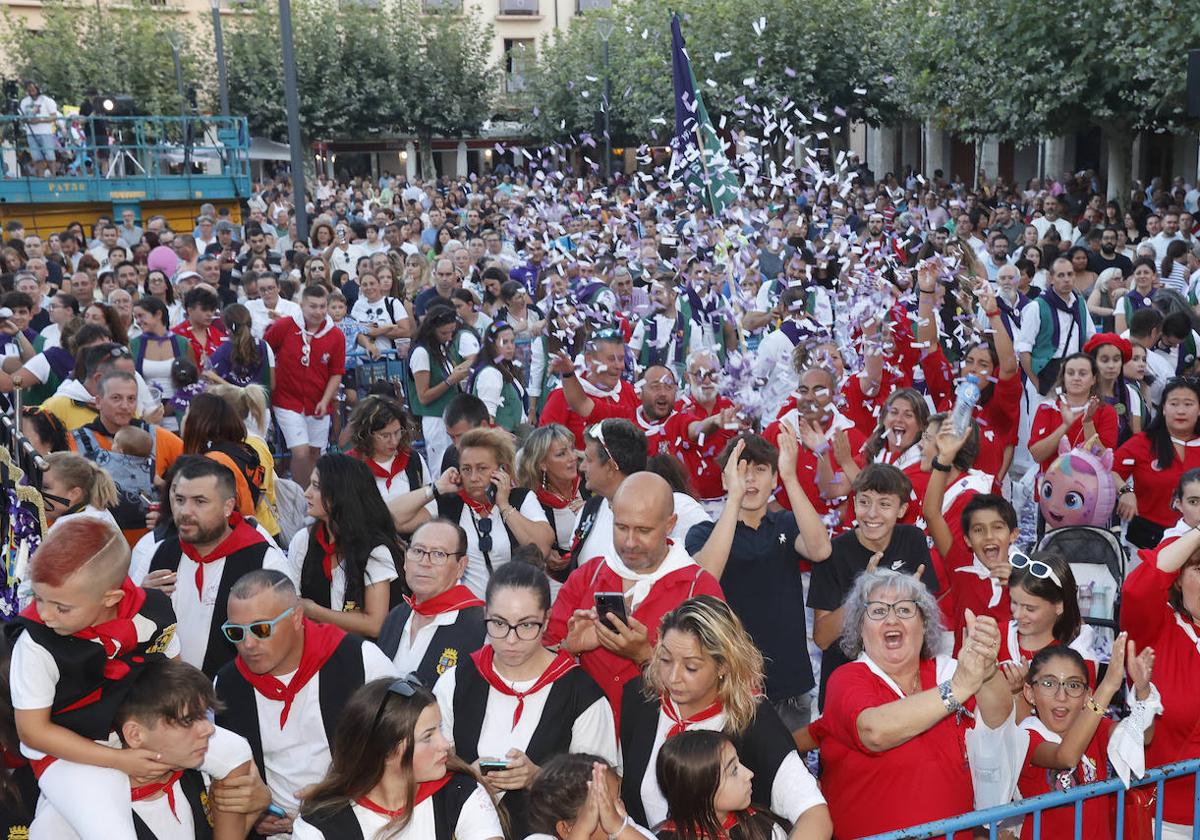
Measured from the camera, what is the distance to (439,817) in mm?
3383

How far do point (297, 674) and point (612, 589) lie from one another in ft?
3.40

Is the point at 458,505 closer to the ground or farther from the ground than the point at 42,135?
closer to the ground

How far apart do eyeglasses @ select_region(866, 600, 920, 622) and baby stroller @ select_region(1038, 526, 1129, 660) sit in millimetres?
1406

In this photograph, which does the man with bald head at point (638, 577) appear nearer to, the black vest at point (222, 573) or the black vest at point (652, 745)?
the black vest at point (652, 745)

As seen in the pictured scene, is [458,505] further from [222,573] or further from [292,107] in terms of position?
[292,107]

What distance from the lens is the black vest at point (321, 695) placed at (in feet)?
13.3

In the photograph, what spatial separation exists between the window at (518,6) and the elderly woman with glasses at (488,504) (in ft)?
156

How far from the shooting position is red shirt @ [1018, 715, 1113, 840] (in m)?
3.83

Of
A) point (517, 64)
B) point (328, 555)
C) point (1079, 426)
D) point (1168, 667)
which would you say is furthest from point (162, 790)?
point (517, 64)

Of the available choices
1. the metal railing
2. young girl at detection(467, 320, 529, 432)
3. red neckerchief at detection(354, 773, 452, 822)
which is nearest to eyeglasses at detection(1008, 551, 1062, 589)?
red neckerchief at detection(354, 773, 452, 822)

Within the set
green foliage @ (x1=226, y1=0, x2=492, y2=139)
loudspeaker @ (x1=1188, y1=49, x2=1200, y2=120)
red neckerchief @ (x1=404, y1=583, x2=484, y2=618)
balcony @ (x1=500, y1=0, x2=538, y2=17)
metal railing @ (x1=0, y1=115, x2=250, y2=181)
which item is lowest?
red neckerchief @ (x1=404, y1=583, x2=484, y2=618)

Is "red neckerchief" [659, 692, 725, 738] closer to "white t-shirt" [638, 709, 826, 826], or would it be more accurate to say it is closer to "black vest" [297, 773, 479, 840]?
"white t-shirt" [638, 709, 826, 826]

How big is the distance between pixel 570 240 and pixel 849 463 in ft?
26.0

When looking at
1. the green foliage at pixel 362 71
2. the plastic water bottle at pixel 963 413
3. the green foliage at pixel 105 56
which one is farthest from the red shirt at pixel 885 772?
the green foliage at pixel 362 71
